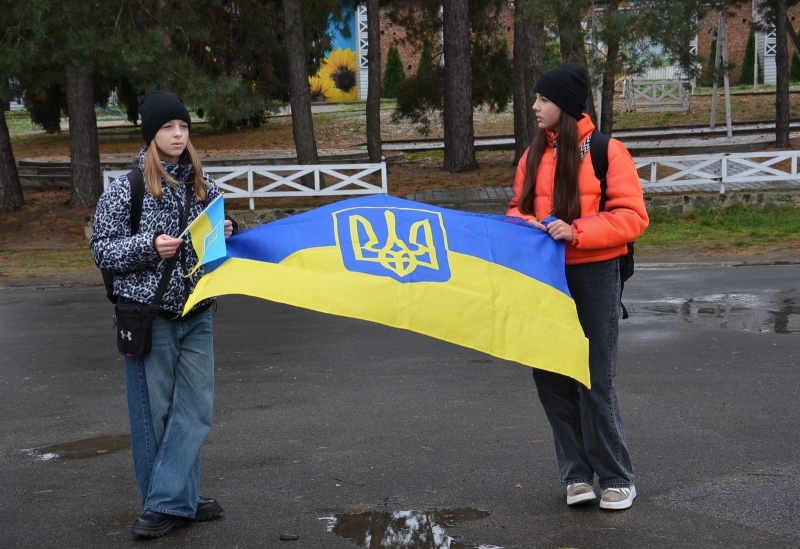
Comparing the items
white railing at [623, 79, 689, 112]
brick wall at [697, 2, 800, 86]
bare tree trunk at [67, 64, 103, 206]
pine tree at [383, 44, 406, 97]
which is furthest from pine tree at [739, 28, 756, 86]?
bare tree trunk at [67, 64, 103, 206]

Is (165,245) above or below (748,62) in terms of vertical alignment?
below

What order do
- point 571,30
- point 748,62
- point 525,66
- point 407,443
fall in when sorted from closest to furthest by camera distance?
point 407,443, point 571,30, point 525,66, point 748,62

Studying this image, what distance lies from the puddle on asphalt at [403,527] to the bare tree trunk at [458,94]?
2256 centimetres

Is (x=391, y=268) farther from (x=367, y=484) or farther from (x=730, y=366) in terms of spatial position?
(x=730, y=366)

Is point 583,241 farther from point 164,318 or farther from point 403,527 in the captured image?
point 164,318

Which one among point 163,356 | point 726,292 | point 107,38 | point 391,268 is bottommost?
point 726,292

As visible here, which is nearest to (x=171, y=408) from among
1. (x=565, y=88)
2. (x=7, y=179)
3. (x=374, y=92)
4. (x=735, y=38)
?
(x=565, y=88)

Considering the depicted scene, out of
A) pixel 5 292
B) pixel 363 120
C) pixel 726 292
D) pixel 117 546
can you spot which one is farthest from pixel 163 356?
pixel 363 120

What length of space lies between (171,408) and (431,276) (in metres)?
1.31

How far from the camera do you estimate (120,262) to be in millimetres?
4480

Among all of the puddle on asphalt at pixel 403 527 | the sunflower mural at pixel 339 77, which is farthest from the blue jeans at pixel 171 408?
the sunflower mural at pixel 339 77

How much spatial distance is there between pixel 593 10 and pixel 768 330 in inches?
469

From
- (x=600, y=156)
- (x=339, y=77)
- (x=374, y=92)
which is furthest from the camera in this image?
(x=339, y=77)

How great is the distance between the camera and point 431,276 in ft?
15.9
